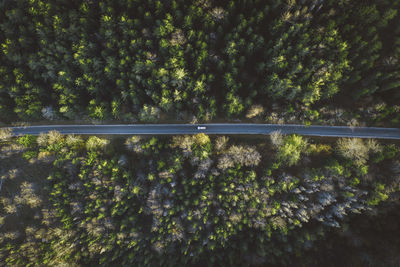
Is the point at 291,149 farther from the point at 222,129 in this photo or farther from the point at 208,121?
the point at 208,121

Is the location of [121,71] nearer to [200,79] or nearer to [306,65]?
[200,79]

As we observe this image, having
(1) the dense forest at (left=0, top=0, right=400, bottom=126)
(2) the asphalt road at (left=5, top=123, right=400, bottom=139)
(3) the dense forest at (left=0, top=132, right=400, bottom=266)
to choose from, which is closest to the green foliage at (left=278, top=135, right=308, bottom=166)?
(3) the dense forest at (left=0, top=132, right=400, bottom=266)

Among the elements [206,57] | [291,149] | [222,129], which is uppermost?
[206,57]

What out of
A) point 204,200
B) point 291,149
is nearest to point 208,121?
point 204,200

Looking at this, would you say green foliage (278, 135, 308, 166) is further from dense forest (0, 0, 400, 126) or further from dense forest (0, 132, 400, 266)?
dense forest (0, 0, 400, 126)

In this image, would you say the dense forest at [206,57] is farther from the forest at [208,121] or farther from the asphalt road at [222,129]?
the asphalt road at [222,129]

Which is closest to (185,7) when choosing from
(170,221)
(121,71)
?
(121,71)
